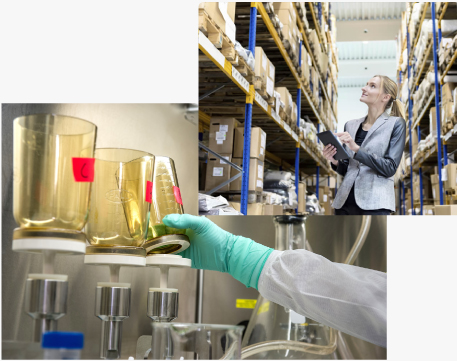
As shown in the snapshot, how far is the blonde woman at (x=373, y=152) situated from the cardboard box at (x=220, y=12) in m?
0.87

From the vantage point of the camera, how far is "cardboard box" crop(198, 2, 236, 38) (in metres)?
2.25

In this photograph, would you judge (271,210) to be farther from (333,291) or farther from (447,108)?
(447,108)

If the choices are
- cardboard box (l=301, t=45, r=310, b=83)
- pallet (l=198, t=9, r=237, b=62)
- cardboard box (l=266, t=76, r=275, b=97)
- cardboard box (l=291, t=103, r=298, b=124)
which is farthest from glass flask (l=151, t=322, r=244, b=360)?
cardboard box (l=301, t=45, r=310, b=83)

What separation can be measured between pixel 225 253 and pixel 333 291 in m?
0.36

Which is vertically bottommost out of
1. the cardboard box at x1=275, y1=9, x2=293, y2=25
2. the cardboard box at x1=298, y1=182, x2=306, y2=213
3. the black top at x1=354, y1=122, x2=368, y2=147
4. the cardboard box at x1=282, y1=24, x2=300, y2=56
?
the cardboard box at x1=298, y1=182, x2=306, y2=213

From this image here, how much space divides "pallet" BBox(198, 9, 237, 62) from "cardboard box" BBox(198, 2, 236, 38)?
0.11ft

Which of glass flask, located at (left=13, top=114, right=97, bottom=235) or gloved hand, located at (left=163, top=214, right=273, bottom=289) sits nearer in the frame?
glass flask, located at (left=13, top=114, right=97, bottom=235)

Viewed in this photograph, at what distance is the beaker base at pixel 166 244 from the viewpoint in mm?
1154

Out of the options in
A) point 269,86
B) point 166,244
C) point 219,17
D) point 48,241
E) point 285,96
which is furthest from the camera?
point 285,96

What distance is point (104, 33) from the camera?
4.09 ft

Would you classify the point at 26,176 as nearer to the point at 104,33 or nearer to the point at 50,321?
the point at 50,321

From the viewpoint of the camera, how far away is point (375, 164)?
213 cm

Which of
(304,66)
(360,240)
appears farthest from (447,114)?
(360,240)

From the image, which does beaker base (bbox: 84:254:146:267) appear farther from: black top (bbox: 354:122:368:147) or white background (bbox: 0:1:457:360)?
black top (bbox: 354:122:368:147)
